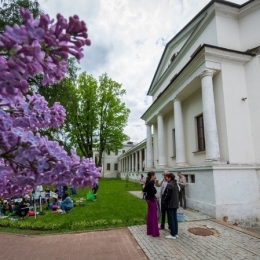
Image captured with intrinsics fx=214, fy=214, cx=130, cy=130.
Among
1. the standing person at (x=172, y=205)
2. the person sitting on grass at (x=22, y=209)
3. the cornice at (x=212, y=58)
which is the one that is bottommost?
the person sitting on grass at (x=22, y=209)

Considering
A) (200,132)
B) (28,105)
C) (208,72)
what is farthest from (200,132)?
(28,105)

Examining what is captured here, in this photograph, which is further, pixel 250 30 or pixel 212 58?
pixel 250 30

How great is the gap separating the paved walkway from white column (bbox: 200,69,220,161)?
2.93m

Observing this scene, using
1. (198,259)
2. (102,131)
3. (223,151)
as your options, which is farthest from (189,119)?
(102,131)

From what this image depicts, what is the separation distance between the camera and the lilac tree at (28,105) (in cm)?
116

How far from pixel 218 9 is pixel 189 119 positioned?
5873 mm

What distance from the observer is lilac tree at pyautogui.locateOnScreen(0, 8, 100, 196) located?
3.80ft

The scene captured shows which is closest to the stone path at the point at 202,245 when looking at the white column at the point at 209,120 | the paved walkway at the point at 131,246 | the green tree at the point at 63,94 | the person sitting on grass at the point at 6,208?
the paved walkway at the point at 131,246

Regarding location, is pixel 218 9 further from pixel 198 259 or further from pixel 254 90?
pixel 198 259

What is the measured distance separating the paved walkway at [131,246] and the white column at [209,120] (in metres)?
2.93

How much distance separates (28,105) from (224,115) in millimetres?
8918

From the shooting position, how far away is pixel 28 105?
5.83ft

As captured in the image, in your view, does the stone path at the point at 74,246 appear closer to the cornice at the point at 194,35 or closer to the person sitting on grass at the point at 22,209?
the person sitting on grass at the point at 22,209

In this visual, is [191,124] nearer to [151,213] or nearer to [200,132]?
[200,132]
